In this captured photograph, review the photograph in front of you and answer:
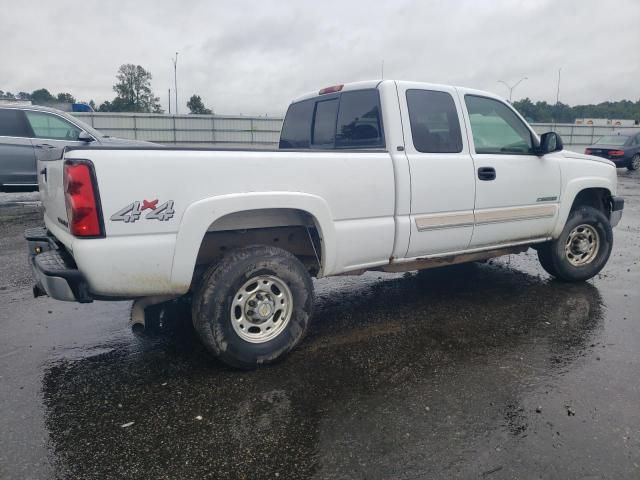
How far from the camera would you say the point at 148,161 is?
296 cm

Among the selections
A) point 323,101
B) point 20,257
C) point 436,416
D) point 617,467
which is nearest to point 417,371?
point 436,416

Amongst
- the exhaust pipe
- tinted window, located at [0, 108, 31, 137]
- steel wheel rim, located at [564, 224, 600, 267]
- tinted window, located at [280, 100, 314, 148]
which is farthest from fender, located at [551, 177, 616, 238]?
tinted window, located at [0, 108, 31, 137]

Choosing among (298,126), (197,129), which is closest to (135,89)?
(197,129)

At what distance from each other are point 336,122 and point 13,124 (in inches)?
313

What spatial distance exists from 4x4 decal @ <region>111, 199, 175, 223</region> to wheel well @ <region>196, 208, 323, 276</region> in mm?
418

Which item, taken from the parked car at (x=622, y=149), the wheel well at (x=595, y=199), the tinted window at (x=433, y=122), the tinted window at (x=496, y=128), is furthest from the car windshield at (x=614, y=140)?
the tinted window at (x=433, y=122)

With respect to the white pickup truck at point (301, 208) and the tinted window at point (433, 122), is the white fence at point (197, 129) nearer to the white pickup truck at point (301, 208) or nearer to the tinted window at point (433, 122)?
the white pickup truck at point (301, 208)

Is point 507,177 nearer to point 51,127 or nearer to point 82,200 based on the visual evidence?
point 82,200

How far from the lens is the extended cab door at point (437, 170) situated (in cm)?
411

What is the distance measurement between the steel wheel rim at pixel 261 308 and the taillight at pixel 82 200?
3.23 ft

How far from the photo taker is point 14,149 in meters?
9.72

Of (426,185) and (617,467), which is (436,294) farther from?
(617,467)

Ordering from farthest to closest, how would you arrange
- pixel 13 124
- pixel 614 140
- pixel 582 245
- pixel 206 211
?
pixel 614 140 → pixel 13 124 → pixel 582 245 → pixel 206 211

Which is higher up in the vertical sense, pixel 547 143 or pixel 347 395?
pixel 547 143
